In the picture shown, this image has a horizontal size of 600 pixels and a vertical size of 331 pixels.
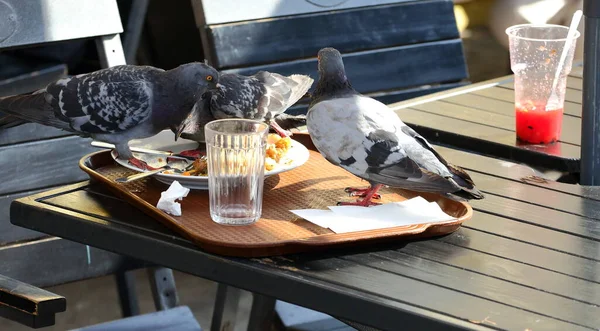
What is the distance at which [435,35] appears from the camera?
2.95 m

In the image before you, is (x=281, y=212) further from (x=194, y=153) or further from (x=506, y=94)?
(x=506, y=94)

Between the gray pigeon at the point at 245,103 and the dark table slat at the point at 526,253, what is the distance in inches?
20.3

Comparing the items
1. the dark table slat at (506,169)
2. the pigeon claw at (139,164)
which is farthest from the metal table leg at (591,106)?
the pigeon claw at (139,164)

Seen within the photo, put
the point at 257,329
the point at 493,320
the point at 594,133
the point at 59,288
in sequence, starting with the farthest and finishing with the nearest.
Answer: the point at 59,288 < the point at 257,329 < the point at 594,133 < the point at 493,320

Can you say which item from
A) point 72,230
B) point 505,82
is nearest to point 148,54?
point 505,82

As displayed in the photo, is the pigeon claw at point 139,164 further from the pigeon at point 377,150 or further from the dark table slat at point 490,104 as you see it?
the dark table slat at point 490,104

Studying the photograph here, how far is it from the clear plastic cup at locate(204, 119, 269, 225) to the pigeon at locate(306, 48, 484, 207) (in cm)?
12

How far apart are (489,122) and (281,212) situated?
783mm

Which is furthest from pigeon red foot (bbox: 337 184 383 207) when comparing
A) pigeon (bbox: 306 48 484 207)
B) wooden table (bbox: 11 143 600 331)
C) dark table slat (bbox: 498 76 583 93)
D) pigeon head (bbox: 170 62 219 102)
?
dark table slat (bbox: 498 76 583 93)

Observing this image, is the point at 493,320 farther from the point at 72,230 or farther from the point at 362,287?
the point at 72,230

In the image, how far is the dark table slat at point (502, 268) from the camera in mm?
1259

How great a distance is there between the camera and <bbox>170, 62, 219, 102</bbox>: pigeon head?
1.84 meters

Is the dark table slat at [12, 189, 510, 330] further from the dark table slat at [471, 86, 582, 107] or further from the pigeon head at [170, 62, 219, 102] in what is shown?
the dark table slat at [471, 86, 582, 107]

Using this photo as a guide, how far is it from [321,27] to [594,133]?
1220mm
